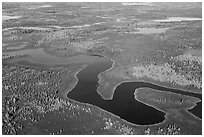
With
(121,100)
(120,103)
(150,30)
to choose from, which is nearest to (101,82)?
(121,100)

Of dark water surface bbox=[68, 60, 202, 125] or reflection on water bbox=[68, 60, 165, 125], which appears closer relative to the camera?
reflection on water bbox=[68, 60, 165, 125]

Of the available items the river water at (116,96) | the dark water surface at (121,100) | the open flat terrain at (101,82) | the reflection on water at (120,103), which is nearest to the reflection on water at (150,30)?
the open flat terrain at (101,82)

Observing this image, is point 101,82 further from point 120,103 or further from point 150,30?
point 150,30

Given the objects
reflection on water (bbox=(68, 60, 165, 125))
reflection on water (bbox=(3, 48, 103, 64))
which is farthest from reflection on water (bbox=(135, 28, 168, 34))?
reflection on water (bbox=(68, 60, 165, 125))

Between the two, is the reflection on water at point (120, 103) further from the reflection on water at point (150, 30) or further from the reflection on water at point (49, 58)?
the reflection on water at point (150, 30)

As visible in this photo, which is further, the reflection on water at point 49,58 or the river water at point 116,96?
the reflection on water at point 49,58

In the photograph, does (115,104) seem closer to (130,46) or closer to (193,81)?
Result: (193,81)

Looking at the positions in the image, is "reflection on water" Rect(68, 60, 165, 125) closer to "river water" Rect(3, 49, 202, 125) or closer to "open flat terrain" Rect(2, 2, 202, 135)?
"river water" Rect(3, 49, 202, 125)

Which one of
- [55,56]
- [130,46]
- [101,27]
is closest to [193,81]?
[130,46]

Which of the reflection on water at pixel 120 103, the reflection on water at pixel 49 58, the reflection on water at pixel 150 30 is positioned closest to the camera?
the reflection on water at pixel 120 103
